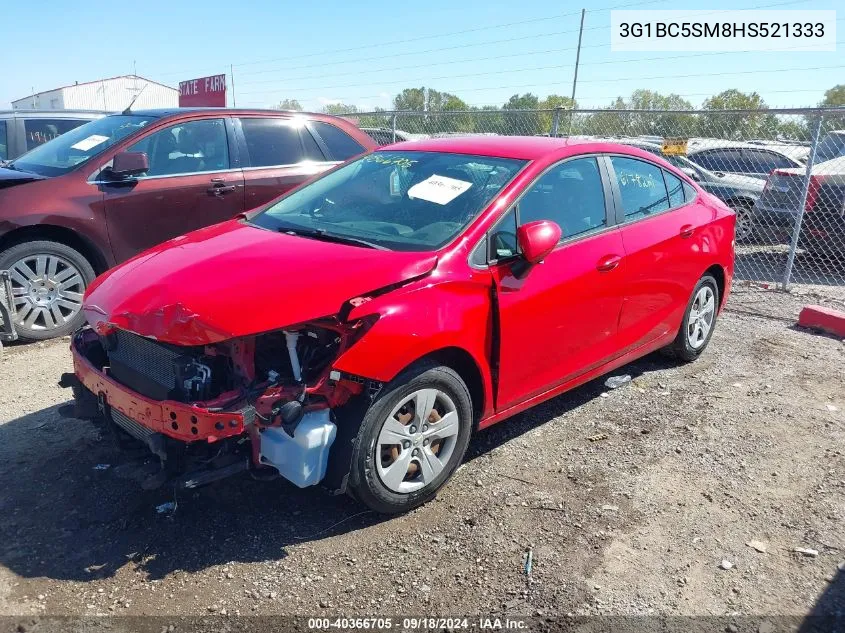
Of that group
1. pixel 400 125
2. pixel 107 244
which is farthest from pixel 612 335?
pixel 400 125

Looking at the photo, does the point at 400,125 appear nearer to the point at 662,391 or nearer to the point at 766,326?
the point at 766,326

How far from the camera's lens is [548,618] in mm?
2705

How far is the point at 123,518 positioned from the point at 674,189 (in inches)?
163

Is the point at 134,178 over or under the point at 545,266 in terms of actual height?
over

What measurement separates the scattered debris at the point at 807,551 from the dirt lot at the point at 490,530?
0.01 metres

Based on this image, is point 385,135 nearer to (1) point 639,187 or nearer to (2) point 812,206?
(2) point 812,206

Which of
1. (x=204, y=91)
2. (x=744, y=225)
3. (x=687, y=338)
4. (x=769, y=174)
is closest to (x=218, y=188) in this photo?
(x=687, y=338)

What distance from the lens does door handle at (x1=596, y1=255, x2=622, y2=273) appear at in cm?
403

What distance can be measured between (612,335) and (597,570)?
1691 millimetres

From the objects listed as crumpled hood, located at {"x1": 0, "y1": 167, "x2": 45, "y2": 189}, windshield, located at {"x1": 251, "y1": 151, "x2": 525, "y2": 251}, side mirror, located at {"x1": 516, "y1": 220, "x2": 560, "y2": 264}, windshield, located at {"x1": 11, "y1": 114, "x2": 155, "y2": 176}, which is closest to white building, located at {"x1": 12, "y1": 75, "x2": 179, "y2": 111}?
windshield, located at {"x1": 11, "y1": 114, "x2": 155, "y2": 176}

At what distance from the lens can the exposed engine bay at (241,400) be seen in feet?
9.27

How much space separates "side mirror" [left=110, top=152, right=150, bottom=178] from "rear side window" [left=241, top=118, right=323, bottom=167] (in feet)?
3.69

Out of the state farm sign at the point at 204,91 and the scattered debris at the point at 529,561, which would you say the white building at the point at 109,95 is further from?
the scattered debris at the point at 529,561

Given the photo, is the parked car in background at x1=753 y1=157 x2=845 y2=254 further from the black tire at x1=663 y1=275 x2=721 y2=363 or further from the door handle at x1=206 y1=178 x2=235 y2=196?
the door handle at x1=206 y1=178 x2=235 y2=196
